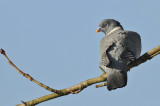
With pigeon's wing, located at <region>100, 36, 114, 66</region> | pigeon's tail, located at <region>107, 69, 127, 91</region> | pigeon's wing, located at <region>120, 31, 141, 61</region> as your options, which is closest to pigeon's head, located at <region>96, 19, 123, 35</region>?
pigeon's wing, located at <region>120, 31, 141, 61</region>

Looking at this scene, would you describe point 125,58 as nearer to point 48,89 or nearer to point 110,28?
point 48,89

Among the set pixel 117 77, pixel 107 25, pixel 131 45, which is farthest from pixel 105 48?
pixel 107 25

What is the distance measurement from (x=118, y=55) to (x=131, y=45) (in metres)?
0.56

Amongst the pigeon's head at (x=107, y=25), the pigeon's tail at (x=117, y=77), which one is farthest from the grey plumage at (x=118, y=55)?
the pigeon's head at (x=107, y=25)

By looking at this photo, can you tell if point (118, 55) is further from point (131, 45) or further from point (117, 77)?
point (131, 45)

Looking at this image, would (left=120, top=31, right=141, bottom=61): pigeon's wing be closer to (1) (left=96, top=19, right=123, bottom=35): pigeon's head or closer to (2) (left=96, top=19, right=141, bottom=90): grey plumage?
(2) (left=96, top=19, right=141, bottom=90): grey plumage

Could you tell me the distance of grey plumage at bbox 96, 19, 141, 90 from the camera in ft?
15.1

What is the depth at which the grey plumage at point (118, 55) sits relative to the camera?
Result: 4590mm

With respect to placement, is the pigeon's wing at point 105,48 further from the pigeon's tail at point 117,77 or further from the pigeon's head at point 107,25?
the pigeon's head at point 107,25

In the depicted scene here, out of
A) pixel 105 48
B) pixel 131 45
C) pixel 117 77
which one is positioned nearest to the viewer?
pixel 117 77

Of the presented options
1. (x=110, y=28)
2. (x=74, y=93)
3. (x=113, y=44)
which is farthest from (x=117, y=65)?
(x=110, y=28)

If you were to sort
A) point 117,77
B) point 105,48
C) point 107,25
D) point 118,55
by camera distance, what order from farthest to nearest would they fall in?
point 107,25, point 105,48, point 118,55, point 117,77

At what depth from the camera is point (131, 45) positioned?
17.3ft

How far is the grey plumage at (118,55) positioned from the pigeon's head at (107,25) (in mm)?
1258
